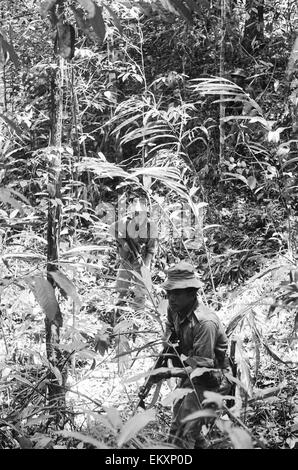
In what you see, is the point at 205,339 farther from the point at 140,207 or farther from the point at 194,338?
the point at 140,207

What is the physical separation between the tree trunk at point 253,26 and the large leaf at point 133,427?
27.2ft

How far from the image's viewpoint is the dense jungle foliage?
3.35m

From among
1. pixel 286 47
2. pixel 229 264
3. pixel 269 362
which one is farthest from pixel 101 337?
pixel 286 47

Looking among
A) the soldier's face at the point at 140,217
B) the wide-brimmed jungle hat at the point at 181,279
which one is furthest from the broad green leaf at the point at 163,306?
the soldier's face at the point at 140,217

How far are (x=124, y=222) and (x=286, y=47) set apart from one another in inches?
196

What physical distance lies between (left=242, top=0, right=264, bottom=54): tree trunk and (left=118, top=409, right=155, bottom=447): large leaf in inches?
327

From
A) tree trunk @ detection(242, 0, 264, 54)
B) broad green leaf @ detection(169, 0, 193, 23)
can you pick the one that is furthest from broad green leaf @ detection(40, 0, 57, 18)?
tree trunk @ detection(242, 0, 264, 54)

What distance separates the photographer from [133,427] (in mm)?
1824

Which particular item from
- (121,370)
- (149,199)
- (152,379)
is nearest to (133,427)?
(152,379)

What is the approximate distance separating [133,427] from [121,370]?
357cm

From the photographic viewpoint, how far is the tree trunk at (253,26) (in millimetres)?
9461

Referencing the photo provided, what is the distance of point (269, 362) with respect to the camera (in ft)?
18.5

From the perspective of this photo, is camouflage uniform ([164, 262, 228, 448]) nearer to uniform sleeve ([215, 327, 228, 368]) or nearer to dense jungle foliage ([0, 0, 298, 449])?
uniform sleeve ([215, 327, 228, 368])

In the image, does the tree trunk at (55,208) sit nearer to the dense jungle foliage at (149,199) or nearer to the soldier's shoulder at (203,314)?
the dense jungle foliage at (149,199)
